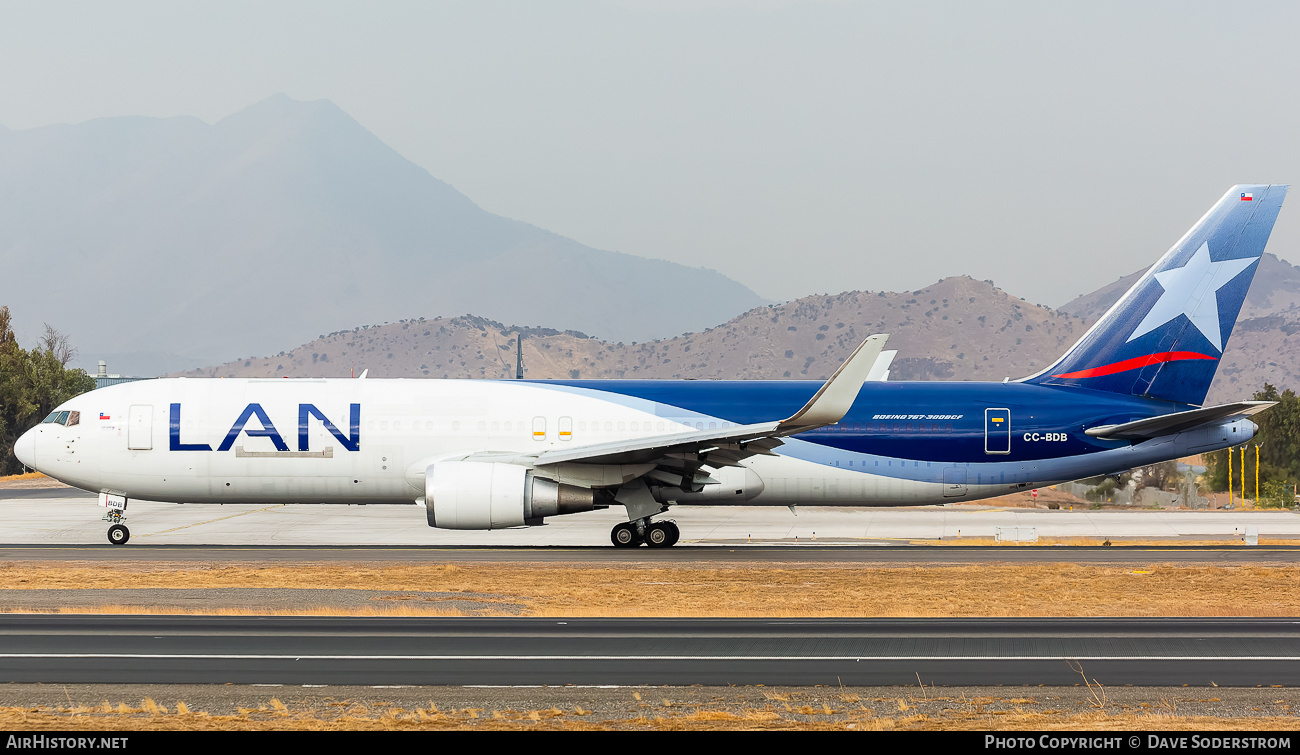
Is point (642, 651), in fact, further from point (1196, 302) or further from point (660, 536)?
point (1196, 302)

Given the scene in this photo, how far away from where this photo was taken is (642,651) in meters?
14.7

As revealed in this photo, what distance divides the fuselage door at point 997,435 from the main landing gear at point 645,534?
8.04 meters

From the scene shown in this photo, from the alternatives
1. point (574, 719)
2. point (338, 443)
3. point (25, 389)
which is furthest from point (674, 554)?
point (25, 389)

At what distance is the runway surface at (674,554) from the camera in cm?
2528

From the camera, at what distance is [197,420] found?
28.8m

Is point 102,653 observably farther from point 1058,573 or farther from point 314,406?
point 1058,573

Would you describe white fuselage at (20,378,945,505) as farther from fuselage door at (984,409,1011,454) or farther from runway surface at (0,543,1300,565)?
fuselage door at (984,409,1011,454)

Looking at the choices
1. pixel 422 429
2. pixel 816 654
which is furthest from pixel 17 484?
pixel 816 654

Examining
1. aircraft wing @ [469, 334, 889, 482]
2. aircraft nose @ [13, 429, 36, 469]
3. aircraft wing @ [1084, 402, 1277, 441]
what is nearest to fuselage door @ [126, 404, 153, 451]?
aircraft nose @ [13, 429, 36, 469]

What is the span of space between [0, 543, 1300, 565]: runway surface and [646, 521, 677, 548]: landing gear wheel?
1.23ft

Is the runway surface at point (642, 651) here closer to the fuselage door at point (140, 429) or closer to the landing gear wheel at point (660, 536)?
the landing gear wheel at point (660, 536)

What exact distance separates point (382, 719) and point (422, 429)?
60.0 feet

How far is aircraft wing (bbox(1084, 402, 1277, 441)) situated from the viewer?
27.4 meters

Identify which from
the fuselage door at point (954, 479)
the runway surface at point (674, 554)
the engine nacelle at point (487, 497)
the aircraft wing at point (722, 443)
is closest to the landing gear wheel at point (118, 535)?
the runway surface at point (674, 554)
